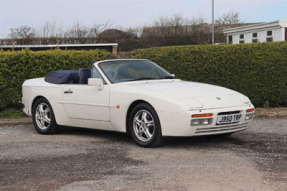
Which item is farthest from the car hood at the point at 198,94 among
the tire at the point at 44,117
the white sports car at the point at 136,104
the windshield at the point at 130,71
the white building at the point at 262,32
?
the white building at the point at 262,32

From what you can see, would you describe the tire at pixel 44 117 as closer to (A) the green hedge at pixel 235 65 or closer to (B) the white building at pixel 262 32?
(A) the green hedge at pixel 235 65

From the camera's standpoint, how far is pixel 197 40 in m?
39.2

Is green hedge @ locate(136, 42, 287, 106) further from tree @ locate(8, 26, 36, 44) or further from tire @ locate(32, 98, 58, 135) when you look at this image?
tree @ locate(8, 26, 36, 44)

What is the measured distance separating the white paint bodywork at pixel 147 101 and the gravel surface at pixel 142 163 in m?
0.34

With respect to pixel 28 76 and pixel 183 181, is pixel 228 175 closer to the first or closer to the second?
pixel 183 181

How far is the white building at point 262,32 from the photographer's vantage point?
2942 centimetres

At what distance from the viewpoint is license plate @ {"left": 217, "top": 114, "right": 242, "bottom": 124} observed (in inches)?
243

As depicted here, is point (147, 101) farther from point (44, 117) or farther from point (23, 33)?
point (23, 33)

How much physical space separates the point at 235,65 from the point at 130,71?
16.4 ft

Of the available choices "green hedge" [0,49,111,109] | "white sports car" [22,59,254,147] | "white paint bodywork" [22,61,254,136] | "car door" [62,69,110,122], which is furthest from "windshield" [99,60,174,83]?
"green hedge" [0,49,111,109]

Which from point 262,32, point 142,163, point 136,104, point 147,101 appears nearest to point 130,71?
point 136,104

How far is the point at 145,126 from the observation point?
6.46 metres

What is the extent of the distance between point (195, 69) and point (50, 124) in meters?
4.92

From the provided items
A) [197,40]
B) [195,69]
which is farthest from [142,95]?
[197,40]
